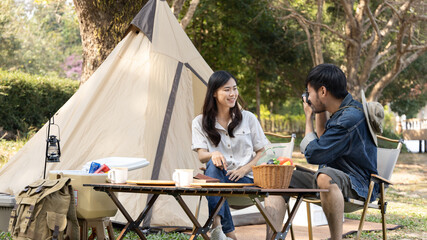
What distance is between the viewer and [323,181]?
Result: 123 inches

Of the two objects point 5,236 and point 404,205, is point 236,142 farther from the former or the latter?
point 404,205

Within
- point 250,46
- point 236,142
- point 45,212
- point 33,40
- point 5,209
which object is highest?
point 33,40

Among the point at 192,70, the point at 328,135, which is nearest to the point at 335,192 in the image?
the point at 328,135

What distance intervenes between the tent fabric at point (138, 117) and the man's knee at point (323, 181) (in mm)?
1795

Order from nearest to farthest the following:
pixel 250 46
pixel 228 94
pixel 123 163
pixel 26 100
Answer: pixel 123 163 → pixel 228 94 → pixel 26 100 → pixel 250 46

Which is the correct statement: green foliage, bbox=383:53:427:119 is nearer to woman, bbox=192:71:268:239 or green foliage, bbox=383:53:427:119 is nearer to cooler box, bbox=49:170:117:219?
woman, bbox=192:71:268:239

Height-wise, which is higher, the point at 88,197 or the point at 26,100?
the point at 26,100

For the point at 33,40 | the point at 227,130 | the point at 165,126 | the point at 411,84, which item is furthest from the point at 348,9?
the point at 33,40

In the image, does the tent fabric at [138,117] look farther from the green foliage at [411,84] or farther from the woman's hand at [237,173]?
the green foliage at [411,84]

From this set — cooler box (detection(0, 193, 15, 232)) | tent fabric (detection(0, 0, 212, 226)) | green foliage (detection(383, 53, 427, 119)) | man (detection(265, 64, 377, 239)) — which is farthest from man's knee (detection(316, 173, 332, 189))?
green foliage (detection(383, 53, 427, 119))

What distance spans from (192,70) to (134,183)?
94.1 inches

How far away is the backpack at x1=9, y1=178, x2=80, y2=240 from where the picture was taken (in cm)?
322

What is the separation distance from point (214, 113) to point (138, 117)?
3.93 ft

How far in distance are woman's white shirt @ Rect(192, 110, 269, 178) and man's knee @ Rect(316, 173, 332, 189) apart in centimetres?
68
